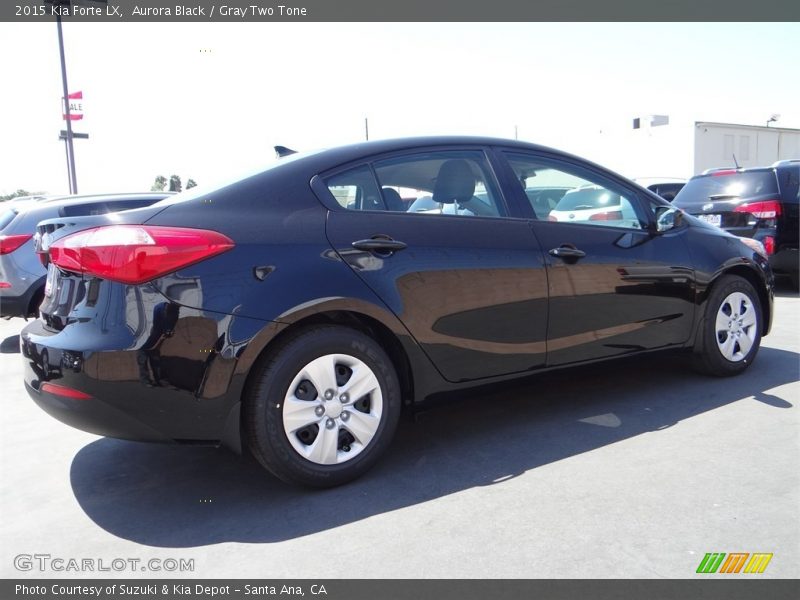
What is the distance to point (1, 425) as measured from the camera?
4191mm

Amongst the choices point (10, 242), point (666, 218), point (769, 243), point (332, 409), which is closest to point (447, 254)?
point (332, 409)

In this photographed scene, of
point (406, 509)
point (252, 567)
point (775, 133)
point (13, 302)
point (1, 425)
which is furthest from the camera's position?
point (775, 133)

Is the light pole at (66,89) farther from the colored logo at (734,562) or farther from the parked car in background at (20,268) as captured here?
the colored logo at (734,562)

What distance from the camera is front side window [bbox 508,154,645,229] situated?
3.84m

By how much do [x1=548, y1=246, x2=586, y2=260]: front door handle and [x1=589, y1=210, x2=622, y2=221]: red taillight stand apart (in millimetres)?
495

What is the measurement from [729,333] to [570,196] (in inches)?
57.3

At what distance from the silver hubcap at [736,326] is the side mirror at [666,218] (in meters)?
0.66

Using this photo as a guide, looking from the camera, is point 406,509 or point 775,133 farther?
point 775,133

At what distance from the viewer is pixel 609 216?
425 centimetres

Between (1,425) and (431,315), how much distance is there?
283cm

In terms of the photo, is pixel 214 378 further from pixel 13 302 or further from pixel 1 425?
pixel 13 302
